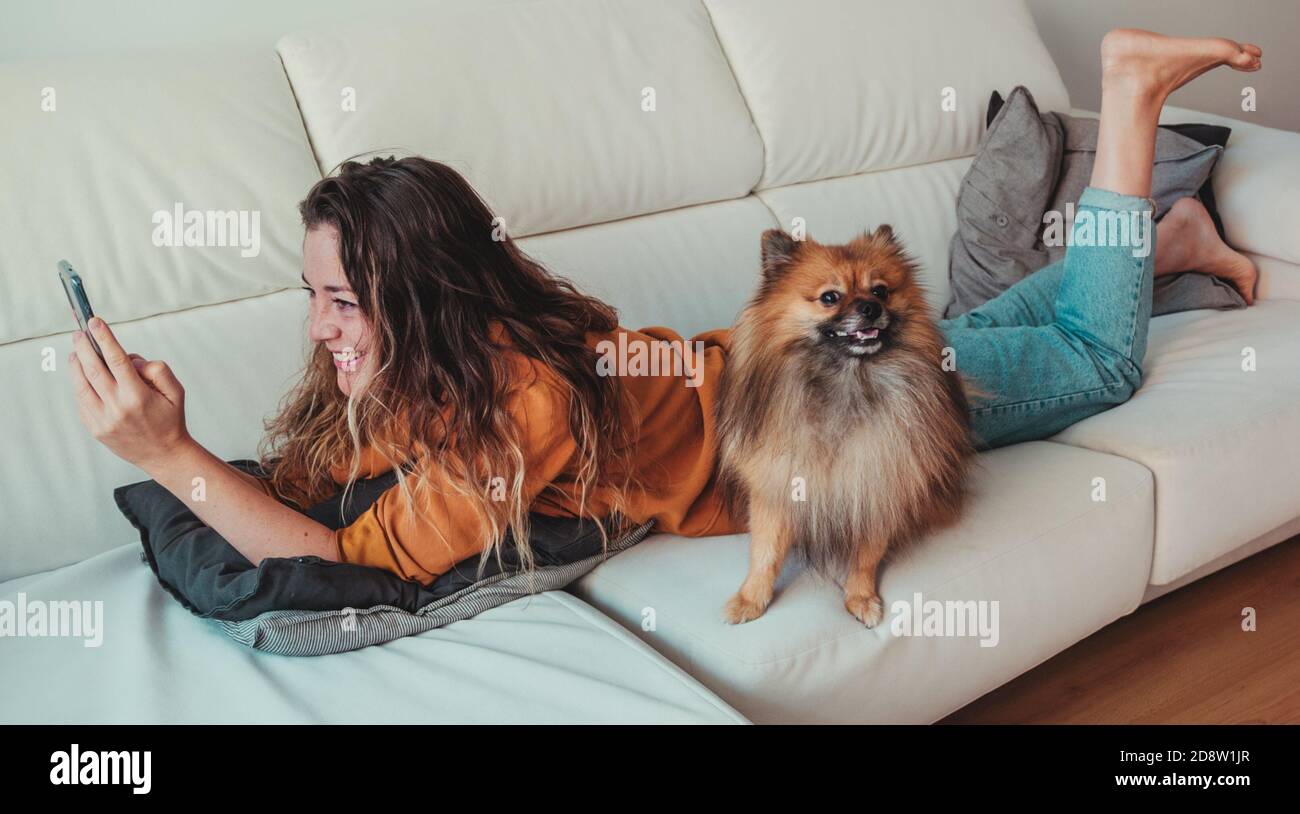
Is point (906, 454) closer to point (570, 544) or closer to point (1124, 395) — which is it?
point (570, 544)

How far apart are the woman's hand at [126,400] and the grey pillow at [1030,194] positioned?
172cm

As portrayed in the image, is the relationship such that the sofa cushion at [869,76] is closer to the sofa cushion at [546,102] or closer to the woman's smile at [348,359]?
the sofa cushion at [546,102]

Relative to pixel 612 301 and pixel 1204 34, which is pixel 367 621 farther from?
pixel 1204 34

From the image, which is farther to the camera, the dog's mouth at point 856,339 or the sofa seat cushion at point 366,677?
the dog's mouth at point 856,339

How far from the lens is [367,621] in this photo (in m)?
1.43

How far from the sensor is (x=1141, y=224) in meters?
1.98

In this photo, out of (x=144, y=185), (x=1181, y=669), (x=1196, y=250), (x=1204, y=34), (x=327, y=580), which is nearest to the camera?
(x=327, y=580)

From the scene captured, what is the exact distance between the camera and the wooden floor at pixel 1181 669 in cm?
187

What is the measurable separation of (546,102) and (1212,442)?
4.36ft

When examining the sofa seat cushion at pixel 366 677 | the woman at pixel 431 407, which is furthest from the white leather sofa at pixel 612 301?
the woman at pixel 431 407

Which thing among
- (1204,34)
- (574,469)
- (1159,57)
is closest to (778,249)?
(574,469)

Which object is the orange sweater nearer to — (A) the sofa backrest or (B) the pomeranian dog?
(B) the pomeranian dog
